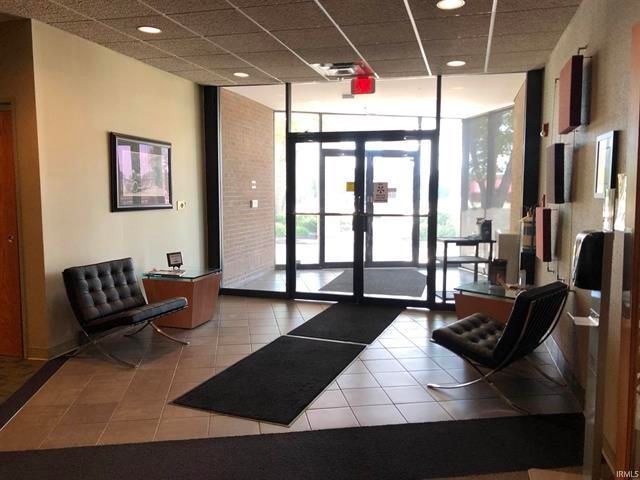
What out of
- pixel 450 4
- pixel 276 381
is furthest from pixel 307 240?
pixel 450 4

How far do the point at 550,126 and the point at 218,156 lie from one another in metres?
4.04

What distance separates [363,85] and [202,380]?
3847 mm

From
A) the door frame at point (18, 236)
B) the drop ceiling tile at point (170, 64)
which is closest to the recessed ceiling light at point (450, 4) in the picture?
the drop ceiling tile at point (170, 64)

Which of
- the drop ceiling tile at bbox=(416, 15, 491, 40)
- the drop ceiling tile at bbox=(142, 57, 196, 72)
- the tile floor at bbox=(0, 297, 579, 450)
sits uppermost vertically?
the drop ceiling tile at bbox=(142, 57, 196, 72)

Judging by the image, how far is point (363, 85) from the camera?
19.6 feet

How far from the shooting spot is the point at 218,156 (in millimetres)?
6785

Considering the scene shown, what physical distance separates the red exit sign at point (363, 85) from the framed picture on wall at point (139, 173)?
230 centimetres

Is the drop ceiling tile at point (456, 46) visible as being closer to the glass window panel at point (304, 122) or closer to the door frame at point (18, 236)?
the glass window panel at point (304, 122)

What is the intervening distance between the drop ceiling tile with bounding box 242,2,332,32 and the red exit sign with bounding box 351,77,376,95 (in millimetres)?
1853

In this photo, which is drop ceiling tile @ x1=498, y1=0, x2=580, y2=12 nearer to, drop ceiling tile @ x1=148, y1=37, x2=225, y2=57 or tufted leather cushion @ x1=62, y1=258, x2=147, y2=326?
drop ceiling tile @ x1=148, y1=37, x2=225, y2=57

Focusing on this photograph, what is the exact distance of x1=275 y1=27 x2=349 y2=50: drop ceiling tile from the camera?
431 cm

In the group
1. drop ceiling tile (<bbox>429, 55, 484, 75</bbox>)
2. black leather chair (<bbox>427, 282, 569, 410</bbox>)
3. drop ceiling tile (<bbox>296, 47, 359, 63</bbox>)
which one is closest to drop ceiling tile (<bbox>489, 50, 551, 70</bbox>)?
drop ceiling tile (<bbox>429, 55, 484, 75</bbox>)

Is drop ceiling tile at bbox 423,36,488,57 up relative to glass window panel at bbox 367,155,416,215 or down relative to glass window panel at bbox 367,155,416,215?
up

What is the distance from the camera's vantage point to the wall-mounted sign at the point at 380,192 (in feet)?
20.6
